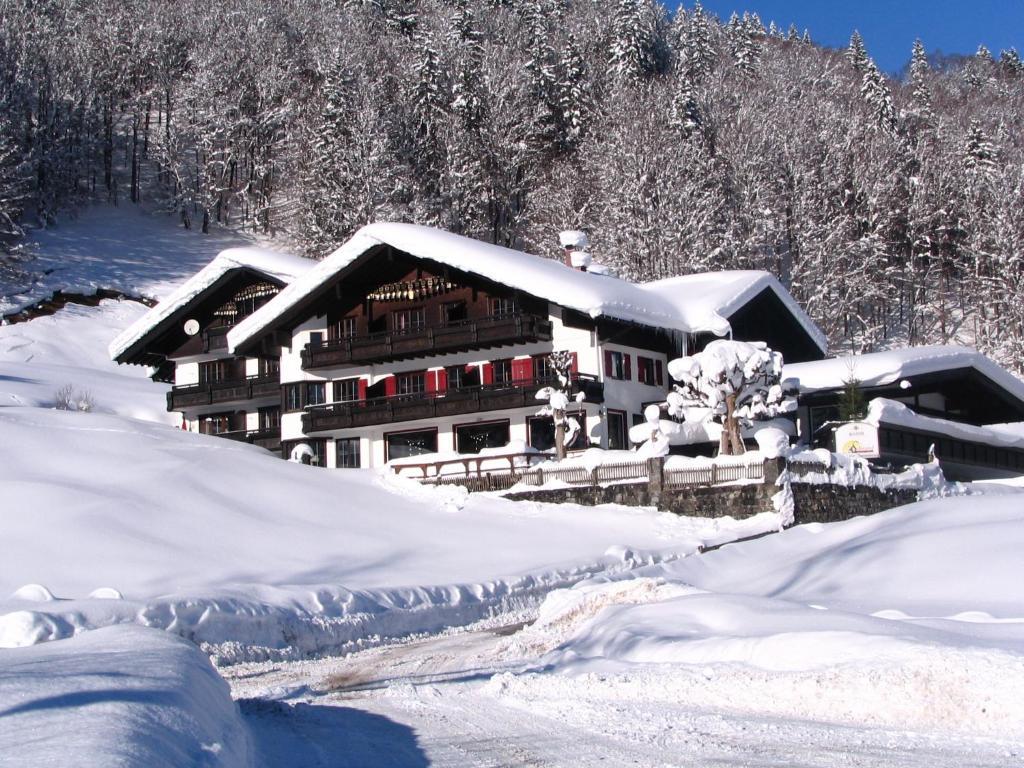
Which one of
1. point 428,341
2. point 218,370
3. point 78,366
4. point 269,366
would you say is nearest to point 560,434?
point 428,341

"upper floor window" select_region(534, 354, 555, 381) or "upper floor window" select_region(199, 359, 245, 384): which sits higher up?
"upper floor window" select_region(199, 359, 245, 384)

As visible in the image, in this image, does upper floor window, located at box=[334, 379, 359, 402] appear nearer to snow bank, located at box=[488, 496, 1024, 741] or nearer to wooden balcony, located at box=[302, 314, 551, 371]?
wooden balcony, located at box=[302, 314, 551, 371]

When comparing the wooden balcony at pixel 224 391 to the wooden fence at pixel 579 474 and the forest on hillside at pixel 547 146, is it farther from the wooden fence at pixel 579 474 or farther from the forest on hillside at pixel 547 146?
the forest on hillside at pixel 547 146

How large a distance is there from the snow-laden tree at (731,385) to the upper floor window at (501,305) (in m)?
9.17

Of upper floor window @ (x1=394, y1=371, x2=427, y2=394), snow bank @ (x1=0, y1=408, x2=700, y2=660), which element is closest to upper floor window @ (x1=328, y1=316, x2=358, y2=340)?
upper floor window @ (x1=394, y1=371, x2=427, y2=394)

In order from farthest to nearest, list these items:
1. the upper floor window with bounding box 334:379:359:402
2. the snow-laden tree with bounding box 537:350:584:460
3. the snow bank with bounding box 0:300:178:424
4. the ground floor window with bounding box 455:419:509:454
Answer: the snow bank with bounding box 0:300:178:424
the upper floor window with bounding box 334:379:359:402
the ground floor window with bounding box 455:419:509:454
the snow-laden tree with bounding box 537:350:584:460

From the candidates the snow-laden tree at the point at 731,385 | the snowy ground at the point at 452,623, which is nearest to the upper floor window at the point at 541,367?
the snow-laden tree at the point at 731,385

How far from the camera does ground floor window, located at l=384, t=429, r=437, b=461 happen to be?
40.7m

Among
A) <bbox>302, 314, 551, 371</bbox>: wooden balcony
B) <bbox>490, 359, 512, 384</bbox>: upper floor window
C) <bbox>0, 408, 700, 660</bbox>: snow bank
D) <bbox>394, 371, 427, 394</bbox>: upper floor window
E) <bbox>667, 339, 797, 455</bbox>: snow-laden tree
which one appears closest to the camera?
<bbox>0, 408, 700, 660</bbox>: snow bank

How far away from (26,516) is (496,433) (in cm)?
1905

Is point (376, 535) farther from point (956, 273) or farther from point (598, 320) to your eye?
point (956, 273)

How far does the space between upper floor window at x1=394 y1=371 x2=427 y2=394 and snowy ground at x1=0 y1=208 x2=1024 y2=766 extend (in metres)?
8.08

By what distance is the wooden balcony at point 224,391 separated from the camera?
44.7 m

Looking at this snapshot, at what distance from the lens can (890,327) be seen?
67.9 metres
